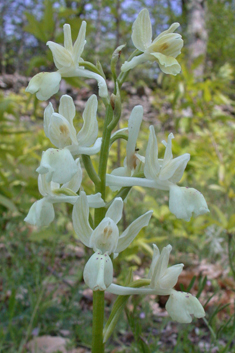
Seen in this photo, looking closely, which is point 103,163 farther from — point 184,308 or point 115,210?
point 184,308

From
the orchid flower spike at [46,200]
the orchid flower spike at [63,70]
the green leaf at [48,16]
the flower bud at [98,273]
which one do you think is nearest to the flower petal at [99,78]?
the orchid flower spike at [63,70]

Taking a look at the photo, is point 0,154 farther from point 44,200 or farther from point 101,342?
point 101,342

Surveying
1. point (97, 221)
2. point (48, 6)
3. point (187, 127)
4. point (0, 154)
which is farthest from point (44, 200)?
point (187, 127)

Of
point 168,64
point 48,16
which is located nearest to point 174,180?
point 168,64

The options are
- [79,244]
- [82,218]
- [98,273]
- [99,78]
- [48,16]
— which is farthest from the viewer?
[79,244]

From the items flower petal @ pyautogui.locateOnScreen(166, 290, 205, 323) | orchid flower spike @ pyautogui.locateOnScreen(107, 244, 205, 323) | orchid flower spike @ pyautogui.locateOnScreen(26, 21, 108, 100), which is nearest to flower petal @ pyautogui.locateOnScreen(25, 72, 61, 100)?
orchid flower spike @ pyautogui.locateOnScreen(26, 21, 108, 100)

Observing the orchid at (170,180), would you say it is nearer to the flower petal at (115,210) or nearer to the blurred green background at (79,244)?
the flower petal at (115,210)

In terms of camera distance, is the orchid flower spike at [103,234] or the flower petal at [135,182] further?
the flower petal at [135,182]

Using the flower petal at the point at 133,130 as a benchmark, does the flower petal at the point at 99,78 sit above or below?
above
